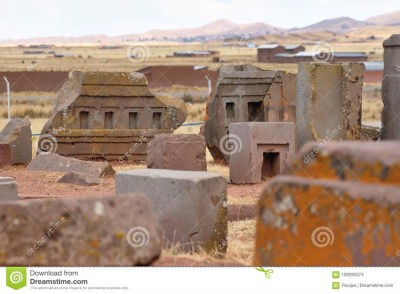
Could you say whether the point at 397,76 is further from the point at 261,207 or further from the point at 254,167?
the point at 261,207

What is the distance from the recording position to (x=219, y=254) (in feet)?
24.1

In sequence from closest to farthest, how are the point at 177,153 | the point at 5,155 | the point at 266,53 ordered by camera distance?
1. the point at 177,153
2. the point at 5,155
3. the point at 266,53

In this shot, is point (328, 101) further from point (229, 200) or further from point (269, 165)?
point (229, 200)

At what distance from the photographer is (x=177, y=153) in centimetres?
1309

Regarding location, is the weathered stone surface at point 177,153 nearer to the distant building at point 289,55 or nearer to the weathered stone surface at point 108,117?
the weathered stone surface at point 108,117

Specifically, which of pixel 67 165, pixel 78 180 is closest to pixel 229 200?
pixel 78 180

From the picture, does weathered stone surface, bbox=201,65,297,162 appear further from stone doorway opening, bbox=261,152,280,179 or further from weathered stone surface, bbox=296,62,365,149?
weathered stone surface, bbox=296,62,365,149

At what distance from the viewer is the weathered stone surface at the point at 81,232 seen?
441 centimetres

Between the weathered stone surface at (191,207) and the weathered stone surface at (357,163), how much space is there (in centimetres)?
313

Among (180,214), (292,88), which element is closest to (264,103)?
(292,88)

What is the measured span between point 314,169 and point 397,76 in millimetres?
8834

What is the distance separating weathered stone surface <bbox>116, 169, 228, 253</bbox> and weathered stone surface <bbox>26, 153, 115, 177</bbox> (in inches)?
284

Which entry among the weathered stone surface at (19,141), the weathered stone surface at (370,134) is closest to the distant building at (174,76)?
the weathered stone surface at (19,141)

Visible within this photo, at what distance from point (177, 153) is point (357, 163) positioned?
356 inches
